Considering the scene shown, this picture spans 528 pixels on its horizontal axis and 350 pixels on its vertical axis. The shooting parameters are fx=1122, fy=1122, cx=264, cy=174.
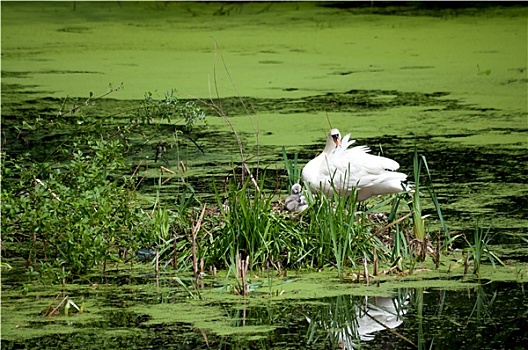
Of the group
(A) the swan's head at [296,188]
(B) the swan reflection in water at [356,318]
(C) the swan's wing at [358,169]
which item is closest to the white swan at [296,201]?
(A) the swan's head at [296,188]

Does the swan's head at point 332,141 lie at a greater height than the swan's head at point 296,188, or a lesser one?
greater

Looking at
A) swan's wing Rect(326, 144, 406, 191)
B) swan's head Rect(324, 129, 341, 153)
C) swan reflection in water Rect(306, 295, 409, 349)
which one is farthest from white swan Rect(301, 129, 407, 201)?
swan reflection in water Rect(306, 295, 409, 349)

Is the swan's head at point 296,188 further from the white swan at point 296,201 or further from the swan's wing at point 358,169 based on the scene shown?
the swan's wing at point 358,169

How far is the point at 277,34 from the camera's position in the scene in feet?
26.9

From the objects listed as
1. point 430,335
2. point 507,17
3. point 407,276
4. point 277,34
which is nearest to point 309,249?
point 407,276

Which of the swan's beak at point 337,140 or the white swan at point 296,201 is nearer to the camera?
the white swan at point 296,201

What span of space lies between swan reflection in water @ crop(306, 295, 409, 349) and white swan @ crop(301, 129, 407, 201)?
0.76m

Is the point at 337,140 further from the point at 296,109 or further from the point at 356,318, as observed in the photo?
the point at 296,109

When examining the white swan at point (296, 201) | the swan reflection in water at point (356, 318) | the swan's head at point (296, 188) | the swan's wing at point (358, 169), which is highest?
the swan's wing at point (358, 169)

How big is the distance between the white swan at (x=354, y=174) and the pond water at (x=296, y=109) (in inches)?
10.6

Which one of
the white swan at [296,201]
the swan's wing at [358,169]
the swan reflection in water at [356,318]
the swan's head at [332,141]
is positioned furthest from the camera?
the swan's head at [332,141]

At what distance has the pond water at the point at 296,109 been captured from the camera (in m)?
2.76

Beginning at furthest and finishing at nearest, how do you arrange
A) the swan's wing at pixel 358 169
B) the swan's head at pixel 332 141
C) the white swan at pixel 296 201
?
the swan's head at pixel 332 141
the swan's wing at pixel 358 169
the white swan at pixel 296 201

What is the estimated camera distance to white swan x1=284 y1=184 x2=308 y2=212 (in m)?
3.55
